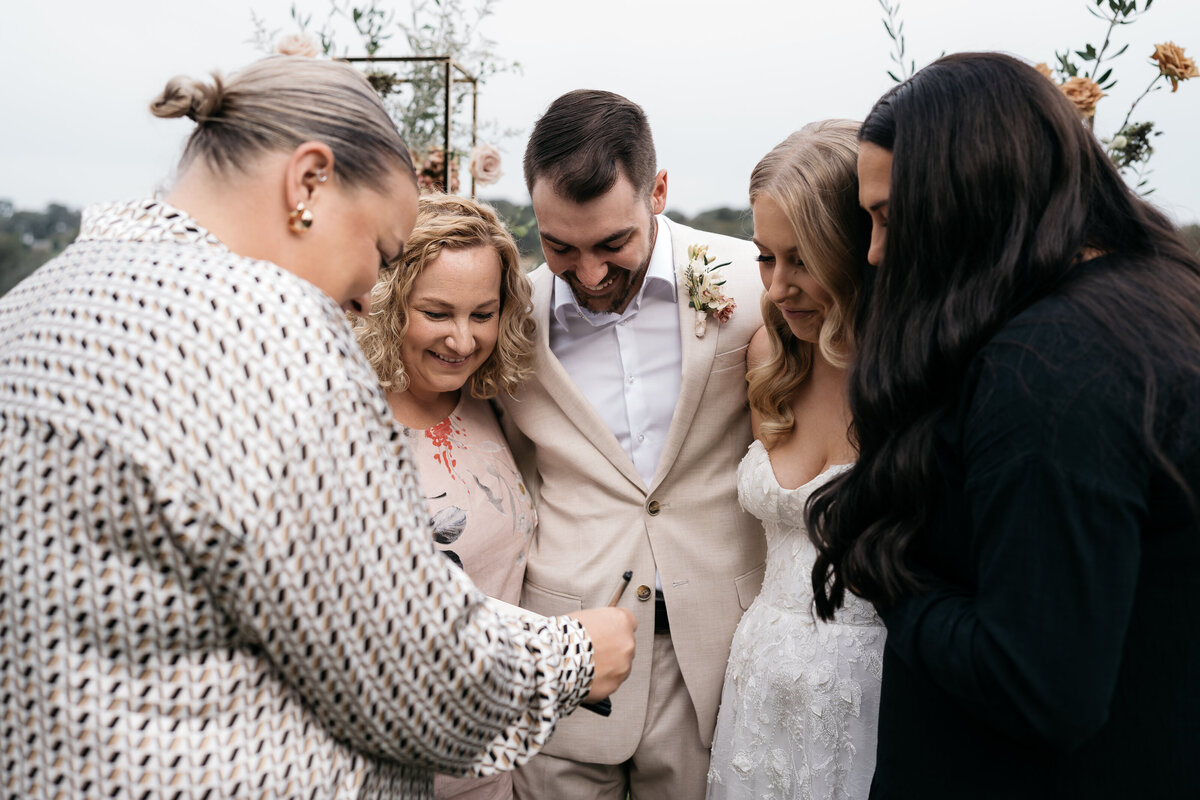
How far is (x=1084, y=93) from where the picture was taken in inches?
91.2

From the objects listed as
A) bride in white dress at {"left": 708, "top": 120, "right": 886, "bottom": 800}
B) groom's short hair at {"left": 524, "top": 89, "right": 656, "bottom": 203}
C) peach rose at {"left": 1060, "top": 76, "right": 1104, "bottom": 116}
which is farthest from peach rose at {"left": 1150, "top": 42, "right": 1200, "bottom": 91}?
groom's short hair at {"left": 524, "top": 89, "right": 656, "bottom": 203}

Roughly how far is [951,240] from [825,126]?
46.9 inches

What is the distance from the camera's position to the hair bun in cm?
122

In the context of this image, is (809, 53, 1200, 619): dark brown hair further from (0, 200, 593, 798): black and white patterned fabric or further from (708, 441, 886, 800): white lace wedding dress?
(708, 441, 886, 800): white lace wedding dress

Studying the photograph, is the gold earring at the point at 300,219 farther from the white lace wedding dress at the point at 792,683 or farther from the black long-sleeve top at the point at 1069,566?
the white lace wedding dress at the point at 792,683

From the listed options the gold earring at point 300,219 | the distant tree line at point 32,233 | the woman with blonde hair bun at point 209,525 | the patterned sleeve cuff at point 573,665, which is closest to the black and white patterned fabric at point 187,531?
the woman with blonde hair bun at point 209,525

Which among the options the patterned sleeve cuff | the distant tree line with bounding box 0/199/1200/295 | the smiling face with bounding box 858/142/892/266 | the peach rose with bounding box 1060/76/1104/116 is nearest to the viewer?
the patterned sleeve cuff

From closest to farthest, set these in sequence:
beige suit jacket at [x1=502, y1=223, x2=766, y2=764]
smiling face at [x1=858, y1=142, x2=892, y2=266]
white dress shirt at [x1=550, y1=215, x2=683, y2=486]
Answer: smiling face at [x1=858, y1=142, x2=892, y2=266] → beige suit jacket at [x1=502, y1=223, x2=766, y2=764] → white dress shirt at [x1=550, y1=215, x2=683, y2=486]

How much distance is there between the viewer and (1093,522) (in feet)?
3.64

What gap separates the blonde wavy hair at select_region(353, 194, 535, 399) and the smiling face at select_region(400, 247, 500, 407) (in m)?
0.02

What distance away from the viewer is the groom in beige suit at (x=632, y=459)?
99.6 inches

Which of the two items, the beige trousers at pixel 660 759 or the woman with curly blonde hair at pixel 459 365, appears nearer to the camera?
the woman with curly blonde hair at pixel 459 365

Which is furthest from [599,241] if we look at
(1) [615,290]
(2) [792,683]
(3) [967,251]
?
(3) [967,251]

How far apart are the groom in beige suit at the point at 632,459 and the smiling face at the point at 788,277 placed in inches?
11.9
